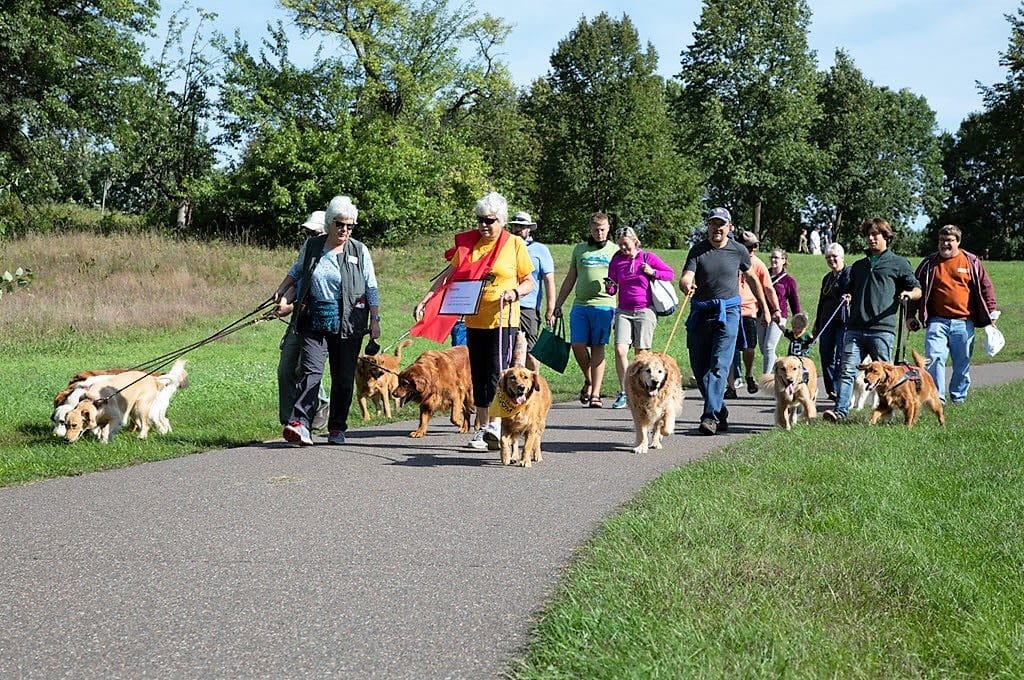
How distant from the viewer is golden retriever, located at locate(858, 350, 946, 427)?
33.1 feet

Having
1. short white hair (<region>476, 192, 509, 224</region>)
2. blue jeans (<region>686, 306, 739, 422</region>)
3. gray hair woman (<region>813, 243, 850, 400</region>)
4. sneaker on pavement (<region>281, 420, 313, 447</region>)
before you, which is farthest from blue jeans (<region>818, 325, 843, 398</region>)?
sneaker on pavement (<region>281, 420, 313, 447</region>)

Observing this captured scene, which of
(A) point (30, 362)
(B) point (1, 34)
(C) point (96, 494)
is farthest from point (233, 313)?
(C) point (96, 494)

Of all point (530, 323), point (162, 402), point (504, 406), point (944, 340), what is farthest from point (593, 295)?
point (162, 402)

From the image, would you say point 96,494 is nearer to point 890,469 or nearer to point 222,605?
point 222,605

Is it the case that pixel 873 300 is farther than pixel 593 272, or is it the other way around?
pixel 593 272

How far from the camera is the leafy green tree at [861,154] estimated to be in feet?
223

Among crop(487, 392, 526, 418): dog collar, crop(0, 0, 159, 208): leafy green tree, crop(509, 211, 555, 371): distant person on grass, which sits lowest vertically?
crop(487, 392, 526, 418): dog collar

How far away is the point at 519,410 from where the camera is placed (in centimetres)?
828

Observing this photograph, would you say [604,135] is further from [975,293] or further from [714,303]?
[714,303]

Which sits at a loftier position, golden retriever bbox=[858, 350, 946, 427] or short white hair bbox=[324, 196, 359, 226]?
short white hair bbox=[324, 196, 359, 226]

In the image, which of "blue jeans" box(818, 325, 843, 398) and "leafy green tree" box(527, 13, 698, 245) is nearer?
"blue jeans" box(818, 325, 843, 398)

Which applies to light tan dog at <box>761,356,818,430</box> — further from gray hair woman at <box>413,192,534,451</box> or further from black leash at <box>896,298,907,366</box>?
gray hair woman at <box>413,192,534,451</box>

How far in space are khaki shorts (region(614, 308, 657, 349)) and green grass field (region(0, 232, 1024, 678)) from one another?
2.68 metres

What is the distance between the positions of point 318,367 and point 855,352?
5.40 m
